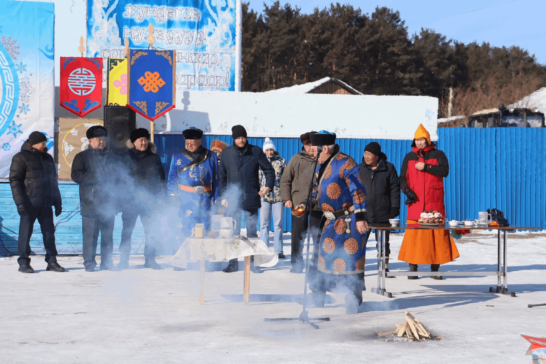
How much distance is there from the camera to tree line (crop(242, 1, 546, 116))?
4900cm

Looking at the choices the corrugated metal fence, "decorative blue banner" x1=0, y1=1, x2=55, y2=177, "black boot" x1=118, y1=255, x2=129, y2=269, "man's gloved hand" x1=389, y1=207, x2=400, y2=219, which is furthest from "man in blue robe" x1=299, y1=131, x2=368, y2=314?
the corrugated metal fence

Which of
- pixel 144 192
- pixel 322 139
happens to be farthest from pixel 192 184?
pixel 322 139

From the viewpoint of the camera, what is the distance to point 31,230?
915 cm

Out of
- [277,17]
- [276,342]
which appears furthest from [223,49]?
[277,17]

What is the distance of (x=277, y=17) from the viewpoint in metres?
51.5

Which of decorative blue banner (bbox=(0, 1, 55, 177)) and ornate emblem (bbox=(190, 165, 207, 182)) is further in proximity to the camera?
decorative blue banner (bbox=(0, 1, 55, 177))

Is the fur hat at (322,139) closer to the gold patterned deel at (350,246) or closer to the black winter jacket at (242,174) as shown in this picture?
the gold patterned deel at (350,246)

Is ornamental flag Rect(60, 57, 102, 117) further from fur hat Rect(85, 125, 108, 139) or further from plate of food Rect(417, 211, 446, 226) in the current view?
plate of food Rect(417, 211, 446, 226)

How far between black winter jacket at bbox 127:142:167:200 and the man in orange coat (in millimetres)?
3383

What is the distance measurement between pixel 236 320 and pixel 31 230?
A: 170 inches

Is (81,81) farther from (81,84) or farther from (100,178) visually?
(100,178)

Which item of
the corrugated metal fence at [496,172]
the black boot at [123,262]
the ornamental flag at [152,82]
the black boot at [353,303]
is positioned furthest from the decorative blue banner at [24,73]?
the black boot at [353,303]

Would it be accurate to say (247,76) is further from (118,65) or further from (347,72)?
(118,65)

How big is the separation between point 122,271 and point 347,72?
41144 millimetres
